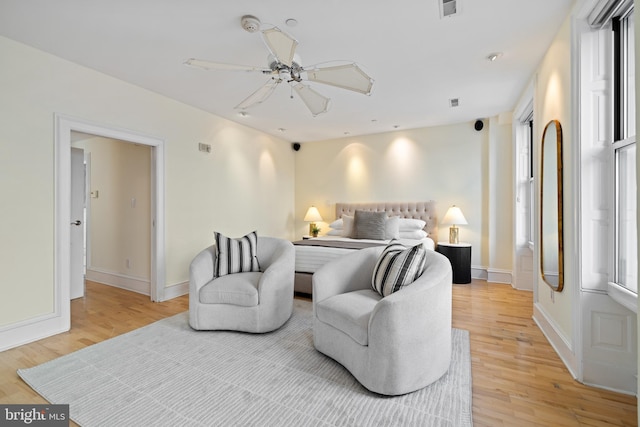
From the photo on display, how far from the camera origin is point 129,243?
4211 mm

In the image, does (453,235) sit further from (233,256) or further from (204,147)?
(204,147)

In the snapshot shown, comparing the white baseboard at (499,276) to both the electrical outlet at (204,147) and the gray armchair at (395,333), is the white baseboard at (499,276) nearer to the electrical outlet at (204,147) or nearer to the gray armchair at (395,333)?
the gray armchair at (395,333)

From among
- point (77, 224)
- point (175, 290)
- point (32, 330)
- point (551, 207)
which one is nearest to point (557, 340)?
point (551, 207)

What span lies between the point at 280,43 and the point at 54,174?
2493 mm

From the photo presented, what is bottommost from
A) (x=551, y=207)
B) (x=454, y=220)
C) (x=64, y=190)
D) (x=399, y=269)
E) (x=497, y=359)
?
(x=497, y=359)

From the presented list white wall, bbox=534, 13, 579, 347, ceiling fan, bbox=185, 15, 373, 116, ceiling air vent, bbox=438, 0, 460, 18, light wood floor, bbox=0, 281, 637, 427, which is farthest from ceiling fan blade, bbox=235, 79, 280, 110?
light wood floor, bbox=0, 281, 637, 427

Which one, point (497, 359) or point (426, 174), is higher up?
point (426, 174)

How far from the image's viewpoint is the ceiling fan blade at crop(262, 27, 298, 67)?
1.83 meters

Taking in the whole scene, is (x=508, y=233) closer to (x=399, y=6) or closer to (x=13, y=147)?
(x=399, y=6)

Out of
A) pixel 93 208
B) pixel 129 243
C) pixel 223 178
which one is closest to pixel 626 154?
pixel 223 178

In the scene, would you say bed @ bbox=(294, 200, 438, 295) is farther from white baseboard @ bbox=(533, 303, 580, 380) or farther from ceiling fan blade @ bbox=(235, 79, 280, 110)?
ceiling fan blade @ bbox=(235, 79, 280, 110)

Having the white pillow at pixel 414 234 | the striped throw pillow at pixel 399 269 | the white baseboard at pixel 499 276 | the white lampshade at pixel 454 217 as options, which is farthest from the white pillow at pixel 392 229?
the striped throw pillow at pixel 399 269

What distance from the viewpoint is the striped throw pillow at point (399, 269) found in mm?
2111

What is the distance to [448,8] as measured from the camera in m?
2.07
